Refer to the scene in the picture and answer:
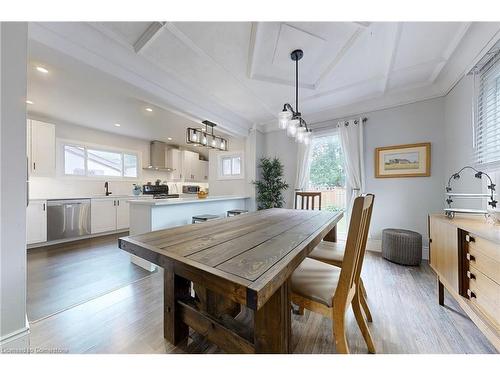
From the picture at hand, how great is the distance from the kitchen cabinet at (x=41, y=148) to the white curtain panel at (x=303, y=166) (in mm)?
4714

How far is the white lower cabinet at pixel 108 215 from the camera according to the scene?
4086 mm

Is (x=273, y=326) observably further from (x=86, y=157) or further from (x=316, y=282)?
(x=86, y=157)

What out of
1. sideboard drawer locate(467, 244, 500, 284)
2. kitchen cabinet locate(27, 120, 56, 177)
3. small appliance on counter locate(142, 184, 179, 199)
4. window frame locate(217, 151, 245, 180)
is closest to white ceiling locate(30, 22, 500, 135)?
window frame locate(217, 151, 245, 180)

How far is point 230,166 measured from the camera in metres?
4.64

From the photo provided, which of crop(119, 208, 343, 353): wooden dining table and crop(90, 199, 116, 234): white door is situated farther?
crop(90, 199, 116, 234): white door

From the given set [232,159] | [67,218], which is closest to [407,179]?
[232,159]

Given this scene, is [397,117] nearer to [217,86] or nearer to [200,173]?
[217,86]

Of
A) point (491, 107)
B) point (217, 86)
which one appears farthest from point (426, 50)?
point (217, 86)

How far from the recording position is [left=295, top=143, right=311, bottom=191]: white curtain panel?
3.71m

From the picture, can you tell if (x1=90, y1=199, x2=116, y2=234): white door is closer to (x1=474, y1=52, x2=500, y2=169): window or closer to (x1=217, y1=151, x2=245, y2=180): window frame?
(x1=217, y1=151, x2=245, y2=180): window frame

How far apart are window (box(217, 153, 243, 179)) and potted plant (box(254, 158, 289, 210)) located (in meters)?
0.63

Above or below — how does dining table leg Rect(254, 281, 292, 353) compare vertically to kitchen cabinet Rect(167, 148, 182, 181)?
below

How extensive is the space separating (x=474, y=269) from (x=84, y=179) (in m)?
6.13
